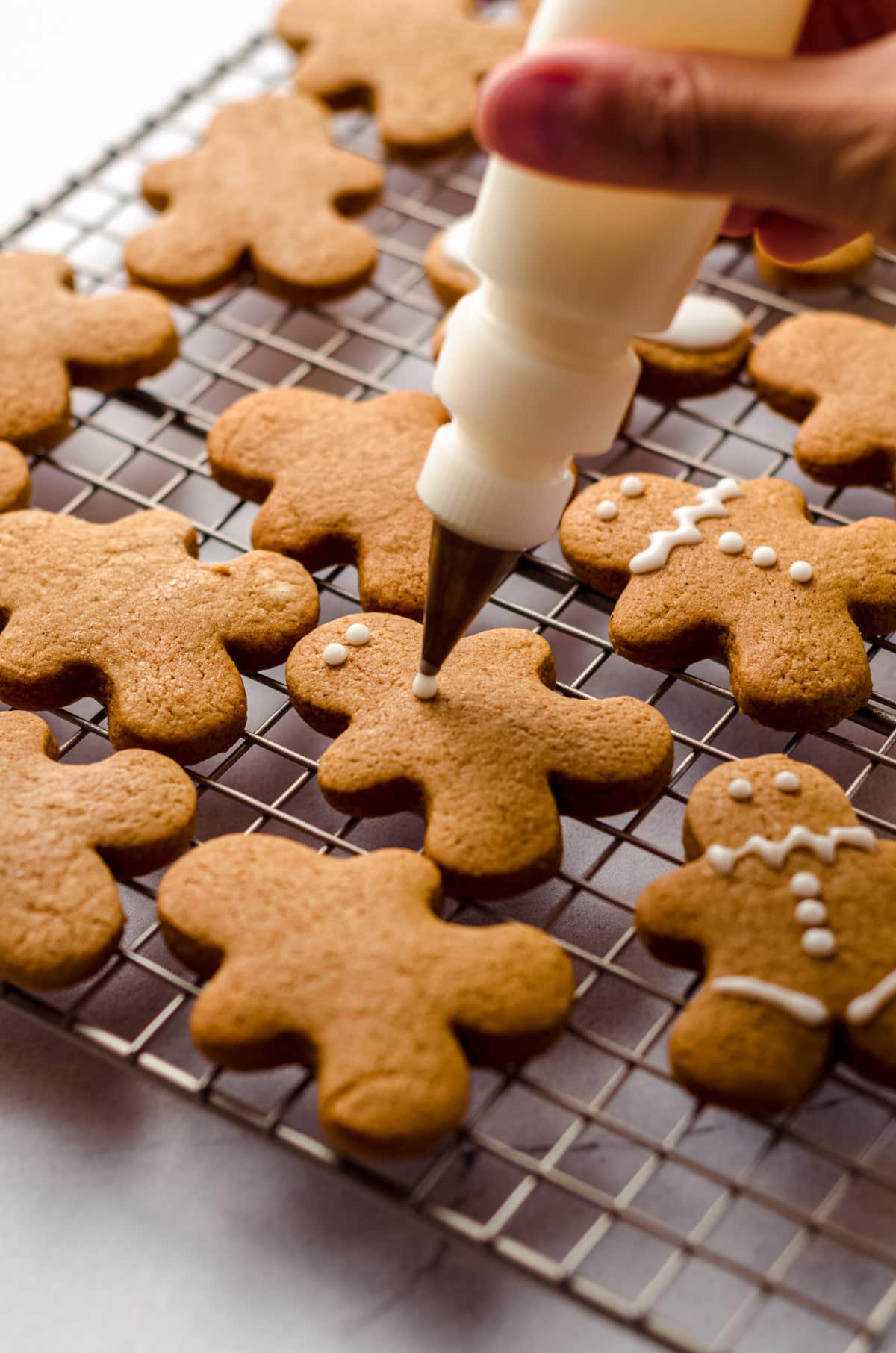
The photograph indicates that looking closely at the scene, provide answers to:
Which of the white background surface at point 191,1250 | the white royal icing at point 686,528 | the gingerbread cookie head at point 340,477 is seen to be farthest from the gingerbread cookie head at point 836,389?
the white background surface at point 191,1250

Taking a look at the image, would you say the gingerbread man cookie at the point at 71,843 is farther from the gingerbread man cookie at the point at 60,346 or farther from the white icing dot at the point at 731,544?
the white icing dot at the point at 731,544

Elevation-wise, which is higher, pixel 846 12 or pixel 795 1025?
pixel 846 12

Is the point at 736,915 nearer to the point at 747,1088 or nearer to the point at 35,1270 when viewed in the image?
the point at 747,1088

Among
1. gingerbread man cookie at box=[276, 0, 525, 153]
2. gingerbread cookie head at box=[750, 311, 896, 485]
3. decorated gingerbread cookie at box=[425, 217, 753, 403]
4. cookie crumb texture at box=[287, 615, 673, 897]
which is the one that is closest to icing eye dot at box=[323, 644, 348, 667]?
cookie crumb texture at box=[287, 615, 673, 897]

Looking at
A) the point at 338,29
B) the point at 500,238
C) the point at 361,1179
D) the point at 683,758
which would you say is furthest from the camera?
the point at 338,29

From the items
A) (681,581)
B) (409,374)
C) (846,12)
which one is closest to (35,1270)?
(681,581)

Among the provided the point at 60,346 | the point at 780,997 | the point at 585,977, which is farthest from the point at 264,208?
the point at 780,997

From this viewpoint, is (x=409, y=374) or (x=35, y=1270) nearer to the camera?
(x=35, y=1270)

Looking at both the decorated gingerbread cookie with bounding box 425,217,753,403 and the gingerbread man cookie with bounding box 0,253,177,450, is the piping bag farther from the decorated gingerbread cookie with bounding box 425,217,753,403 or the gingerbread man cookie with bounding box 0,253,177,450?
the gingerbread man cookie with bounding box 0,253,177,450
